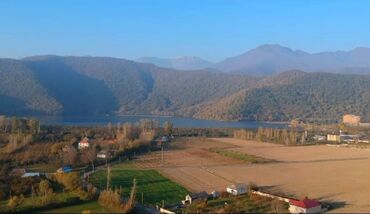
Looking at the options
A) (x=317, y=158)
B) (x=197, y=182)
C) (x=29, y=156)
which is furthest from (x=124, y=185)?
(x=317, y=158)

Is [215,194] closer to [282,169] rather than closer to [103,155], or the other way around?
[282,169]

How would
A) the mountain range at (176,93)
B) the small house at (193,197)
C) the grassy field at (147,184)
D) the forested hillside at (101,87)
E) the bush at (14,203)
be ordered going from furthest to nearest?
the forested hillside at (101,87), the mountain range at (176,93), the grassy field at (147,184), the small house at (193,197), the bush at (14,203)

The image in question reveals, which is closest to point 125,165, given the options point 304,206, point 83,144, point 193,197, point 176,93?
point 83,144

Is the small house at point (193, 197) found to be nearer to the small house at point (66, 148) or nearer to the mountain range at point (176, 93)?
the small house at point (66, 148)

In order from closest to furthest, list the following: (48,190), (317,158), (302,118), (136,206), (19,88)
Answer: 1. (136,206)
2. (48,190)
3. (317,158)
4. (302,118)
5. (19,88)

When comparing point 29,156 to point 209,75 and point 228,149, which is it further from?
point 209,75

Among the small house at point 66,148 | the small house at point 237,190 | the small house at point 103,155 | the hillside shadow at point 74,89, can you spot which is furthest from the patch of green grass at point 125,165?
the hillside shadow at point 74,89

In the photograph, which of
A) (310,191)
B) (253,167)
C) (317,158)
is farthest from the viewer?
(317,158)
